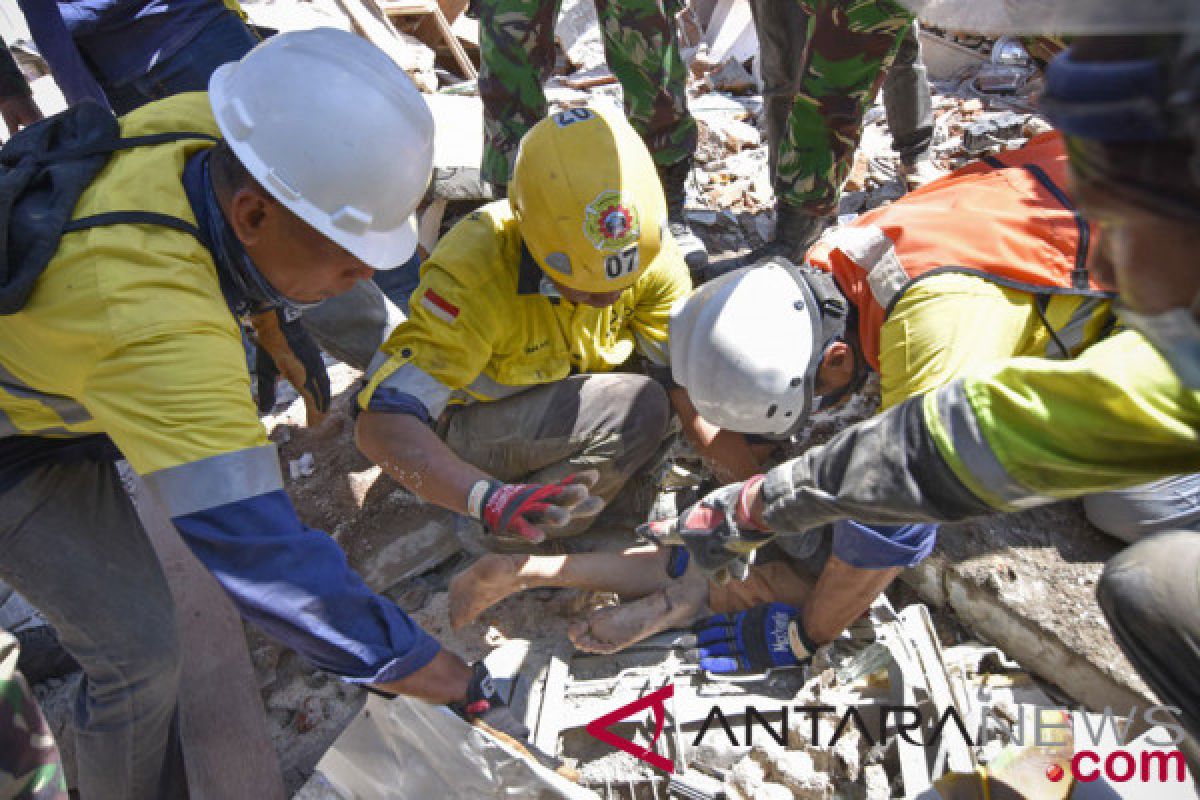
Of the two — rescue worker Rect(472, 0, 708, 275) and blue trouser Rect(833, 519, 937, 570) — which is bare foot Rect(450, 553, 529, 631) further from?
rescue worker Rect(472, 0, 708, 275)

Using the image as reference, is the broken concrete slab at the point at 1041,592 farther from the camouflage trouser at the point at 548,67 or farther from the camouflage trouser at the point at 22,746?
the camouflage trouser at the point at 22,746

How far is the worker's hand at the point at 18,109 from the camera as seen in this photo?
3.46m

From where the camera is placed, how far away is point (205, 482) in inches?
54.4

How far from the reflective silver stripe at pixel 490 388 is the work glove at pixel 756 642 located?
107cm

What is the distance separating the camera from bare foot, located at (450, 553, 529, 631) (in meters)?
2.54

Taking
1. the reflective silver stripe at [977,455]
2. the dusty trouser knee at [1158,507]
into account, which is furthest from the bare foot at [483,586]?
the dusty trouser knee at [1158,507]

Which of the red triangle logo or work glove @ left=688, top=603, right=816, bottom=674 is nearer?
the red triangle logo

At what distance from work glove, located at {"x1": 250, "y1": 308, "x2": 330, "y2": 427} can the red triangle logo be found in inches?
60.7

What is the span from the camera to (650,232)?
7.72 feet

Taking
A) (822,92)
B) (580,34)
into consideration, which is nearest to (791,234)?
(822,92)

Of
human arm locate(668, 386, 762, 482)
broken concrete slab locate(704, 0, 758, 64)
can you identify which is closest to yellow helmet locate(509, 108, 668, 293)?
human arm locate(668, 386, 762, 482)

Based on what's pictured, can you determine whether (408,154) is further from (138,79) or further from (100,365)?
(138,79)

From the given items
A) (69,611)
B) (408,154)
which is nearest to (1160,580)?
(408,154)

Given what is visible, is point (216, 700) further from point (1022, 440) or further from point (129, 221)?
point (1022, 440)
